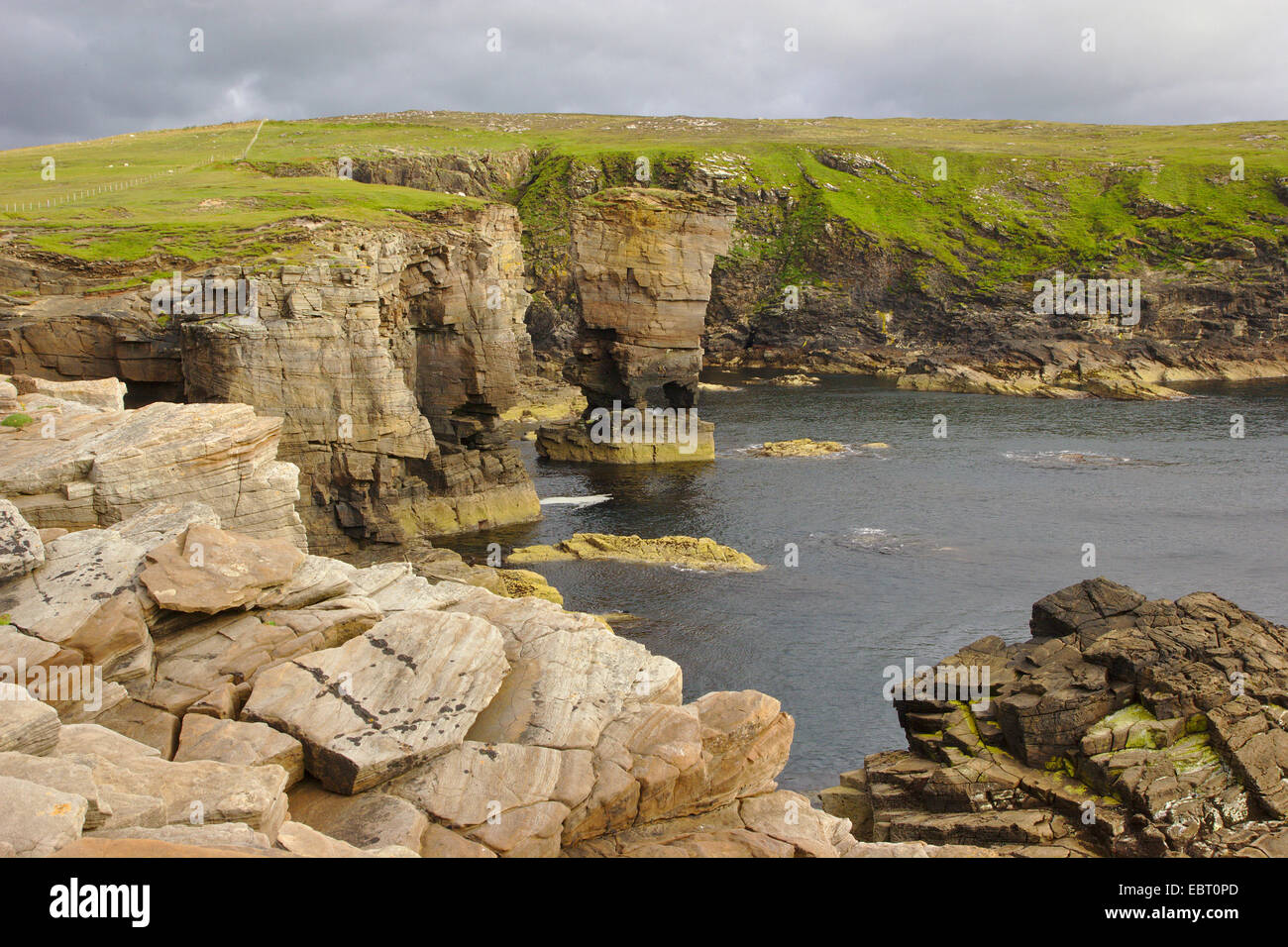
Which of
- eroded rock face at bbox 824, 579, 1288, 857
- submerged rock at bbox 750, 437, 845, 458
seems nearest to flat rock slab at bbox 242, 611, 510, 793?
eroded rock face at bbox 824, 579, 1288, 857

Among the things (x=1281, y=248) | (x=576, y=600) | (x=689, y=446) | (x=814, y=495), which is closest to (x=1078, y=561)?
(x=814, y=495)

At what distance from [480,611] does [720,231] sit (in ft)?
229

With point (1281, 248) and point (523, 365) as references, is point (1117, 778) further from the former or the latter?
point (1281, 248)

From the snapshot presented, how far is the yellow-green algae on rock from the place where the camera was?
2159 inches

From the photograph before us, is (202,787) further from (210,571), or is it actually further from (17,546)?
(17,546)

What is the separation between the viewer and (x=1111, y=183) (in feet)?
532

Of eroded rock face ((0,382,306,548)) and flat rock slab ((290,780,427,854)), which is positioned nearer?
flat rock slab ((290,780,427,854))

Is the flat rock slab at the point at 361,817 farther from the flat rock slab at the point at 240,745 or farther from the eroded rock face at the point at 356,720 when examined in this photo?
the flat rock slab at the point at 240,745

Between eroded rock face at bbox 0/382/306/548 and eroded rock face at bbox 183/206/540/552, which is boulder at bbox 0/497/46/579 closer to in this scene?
eroded rock face at bbox 0/382/306/548

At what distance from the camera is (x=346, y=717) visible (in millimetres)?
18656

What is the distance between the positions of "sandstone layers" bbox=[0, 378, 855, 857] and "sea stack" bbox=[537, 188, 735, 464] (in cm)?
6349

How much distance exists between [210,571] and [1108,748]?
912 inches

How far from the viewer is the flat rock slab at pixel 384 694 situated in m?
17.9

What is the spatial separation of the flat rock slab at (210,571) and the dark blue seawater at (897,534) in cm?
1766
